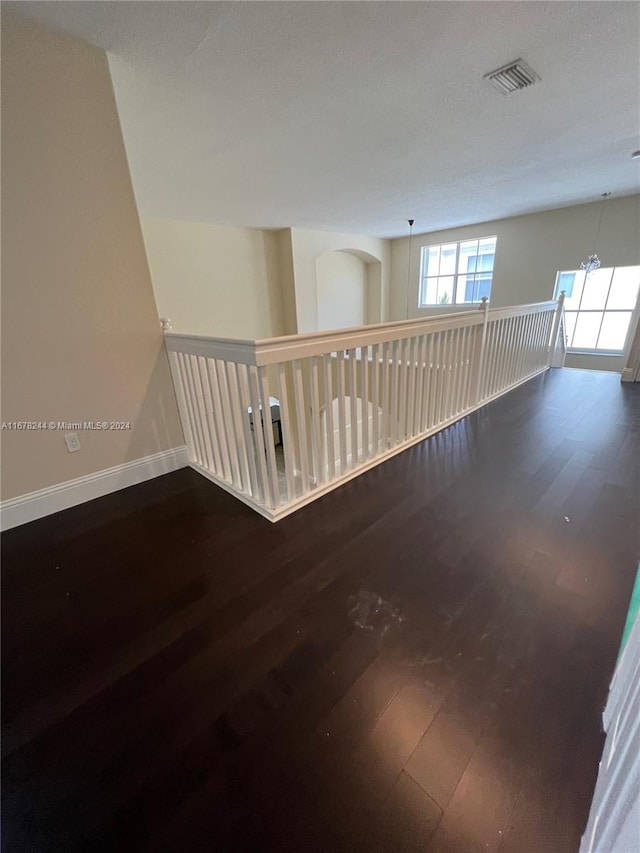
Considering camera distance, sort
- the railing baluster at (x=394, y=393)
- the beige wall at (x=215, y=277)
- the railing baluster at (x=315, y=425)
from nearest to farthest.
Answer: the railing baluster at (x=315, y=425), the railing baluster at (x=394, y=393), the beige wall at (x=215, y=277)

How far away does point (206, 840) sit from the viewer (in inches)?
31.9

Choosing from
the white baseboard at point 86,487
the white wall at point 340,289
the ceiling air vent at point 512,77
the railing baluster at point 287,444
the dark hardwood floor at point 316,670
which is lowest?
the dark hardwood floor at point 316,670

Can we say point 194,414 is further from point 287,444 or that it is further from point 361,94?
point 361,94

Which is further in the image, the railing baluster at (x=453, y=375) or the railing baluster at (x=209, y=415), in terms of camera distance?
the railing baluster at (x=453, y=375)

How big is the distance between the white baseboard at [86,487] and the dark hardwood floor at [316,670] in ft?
0.28

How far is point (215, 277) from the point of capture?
585 centimetres

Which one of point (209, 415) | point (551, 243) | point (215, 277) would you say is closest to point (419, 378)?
point (209, 415)

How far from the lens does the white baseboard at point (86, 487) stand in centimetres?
195

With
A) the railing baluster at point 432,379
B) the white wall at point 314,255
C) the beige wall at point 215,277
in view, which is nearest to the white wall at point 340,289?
the white wall at point 314,255

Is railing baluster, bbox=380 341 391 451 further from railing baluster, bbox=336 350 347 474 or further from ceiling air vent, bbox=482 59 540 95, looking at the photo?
ceiling air vent, bbox=482 59 540 95

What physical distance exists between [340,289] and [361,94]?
5.78 metres

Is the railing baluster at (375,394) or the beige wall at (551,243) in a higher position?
the beige wall at (551,243)

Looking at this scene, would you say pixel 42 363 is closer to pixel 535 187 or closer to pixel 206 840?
pixel 206 840

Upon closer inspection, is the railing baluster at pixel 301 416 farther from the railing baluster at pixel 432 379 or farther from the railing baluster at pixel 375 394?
the railing baluster at pixel 432 379
